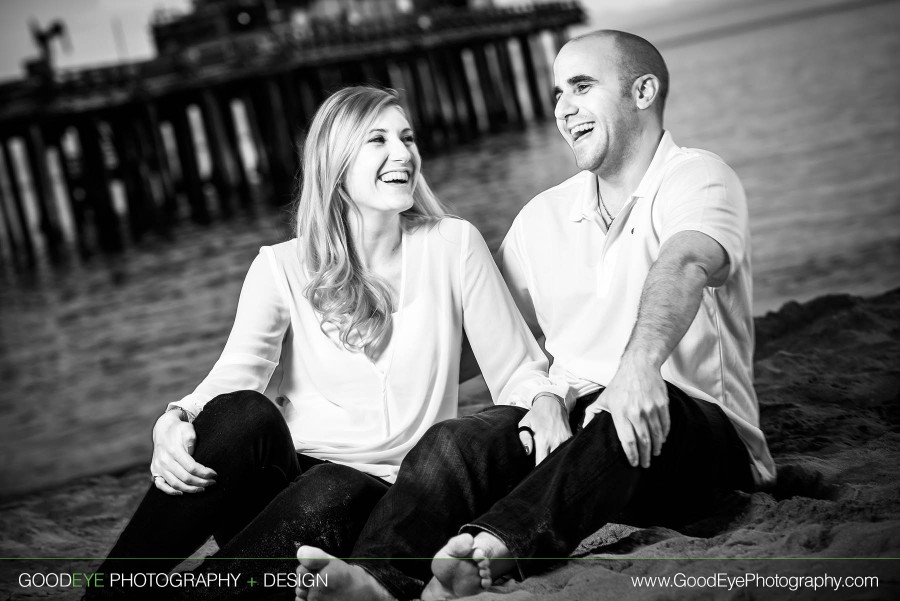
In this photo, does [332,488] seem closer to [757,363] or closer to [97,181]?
[757,363]

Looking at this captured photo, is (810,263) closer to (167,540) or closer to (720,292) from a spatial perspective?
(720,292)

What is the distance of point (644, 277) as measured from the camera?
2518 millimetres

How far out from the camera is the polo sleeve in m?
2.37

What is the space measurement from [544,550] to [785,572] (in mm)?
527

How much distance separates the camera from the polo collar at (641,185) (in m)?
2.57

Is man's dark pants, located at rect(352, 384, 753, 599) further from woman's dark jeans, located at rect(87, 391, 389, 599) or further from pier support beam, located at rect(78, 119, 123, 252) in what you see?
pier support beam, located at rect(78, 119, 123, 252)

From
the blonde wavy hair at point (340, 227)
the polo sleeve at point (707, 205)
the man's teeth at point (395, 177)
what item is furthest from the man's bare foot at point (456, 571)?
the man's teeth at point (395, 177)

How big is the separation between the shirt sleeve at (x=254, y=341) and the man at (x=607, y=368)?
0.61m

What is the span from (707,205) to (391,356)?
0.95 meters

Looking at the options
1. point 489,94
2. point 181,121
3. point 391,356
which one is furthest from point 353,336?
point 489,94

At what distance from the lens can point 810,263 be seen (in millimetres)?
7566

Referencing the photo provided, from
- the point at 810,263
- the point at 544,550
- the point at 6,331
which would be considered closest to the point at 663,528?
the point at 544,550

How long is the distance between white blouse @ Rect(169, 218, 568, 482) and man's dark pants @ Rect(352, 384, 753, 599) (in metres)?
0.26

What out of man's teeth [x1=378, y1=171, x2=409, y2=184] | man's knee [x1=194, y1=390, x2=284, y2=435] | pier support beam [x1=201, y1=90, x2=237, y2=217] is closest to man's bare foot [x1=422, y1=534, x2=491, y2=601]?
man's knee [x1=194, y1=390, x2=284, y2=435]
